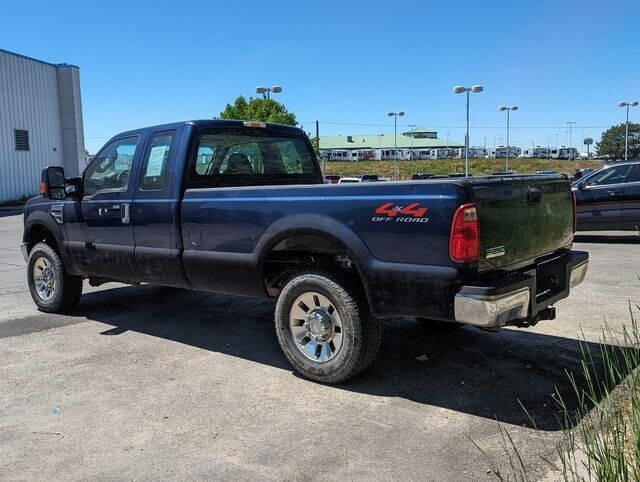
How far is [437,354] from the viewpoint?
16.6 ft

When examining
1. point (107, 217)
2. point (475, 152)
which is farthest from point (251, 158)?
point (475, 152)

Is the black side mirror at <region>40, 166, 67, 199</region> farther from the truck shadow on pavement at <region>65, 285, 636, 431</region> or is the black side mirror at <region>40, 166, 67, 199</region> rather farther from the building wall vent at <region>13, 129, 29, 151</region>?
the building wall vent at <region>13, 129, 29, 151</region>

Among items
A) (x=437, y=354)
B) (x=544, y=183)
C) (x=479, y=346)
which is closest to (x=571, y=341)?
(x=479, y=346)

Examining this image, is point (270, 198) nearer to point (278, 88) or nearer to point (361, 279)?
point (361, 279)

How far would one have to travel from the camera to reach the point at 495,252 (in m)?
3.76

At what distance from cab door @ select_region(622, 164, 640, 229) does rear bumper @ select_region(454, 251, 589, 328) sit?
8.24 m

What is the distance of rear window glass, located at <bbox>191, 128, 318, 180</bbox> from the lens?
546 centimetres

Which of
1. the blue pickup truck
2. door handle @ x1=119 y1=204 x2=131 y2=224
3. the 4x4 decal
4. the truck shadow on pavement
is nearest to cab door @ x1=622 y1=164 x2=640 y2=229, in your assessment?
the truck shadow on pavement

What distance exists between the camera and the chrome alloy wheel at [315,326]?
436cm

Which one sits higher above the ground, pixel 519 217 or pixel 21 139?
pixel 21 139

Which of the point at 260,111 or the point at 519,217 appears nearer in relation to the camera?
the point at 519,217

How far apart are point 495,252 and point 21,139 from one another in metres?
32.8

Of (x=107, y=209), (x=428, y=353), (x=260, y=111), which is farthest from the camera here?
(x=260, y=111)

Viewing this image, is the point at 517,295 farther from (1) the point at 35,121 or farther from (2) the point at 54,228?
(1) the point at 35,121
